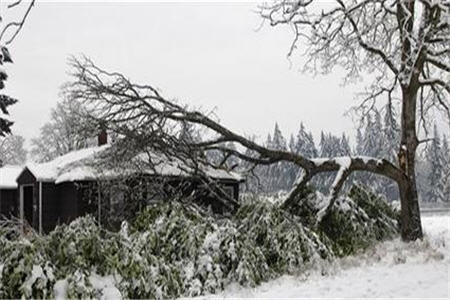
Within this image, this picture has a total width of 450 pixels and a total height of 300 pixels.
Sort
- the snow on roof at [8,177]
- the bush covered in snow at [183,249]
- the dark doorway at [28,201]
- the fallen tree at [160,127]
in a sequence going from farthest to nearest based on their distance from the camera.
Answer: the snow on roof at [8,177], the dark doorway at [28,201], the fallen tree at [160,127], the bush covered in snow at [183,249]

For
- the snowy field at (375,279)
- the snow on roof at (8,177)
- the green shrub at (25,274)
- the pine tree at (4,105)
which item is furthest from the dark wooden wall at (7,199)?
the green shrub at (25,274)

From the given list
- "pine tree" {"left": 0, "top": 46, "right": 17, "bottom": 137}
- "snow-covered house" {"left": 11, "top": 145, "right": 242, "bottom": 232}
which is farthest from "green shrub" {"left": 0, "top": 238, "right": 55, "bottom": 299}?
"pine tree" {"left": 0, "top": 46, "right": 17, "bottom": 137}

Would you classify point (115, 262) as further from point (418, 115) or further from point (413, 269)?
point (418, 115)

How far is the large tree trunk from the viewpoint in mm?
13945

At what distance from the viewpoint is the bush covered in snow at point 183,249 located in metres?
7.65

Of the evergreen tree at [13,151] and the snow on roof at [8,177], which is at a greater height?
the evergreen tree at [13,151]

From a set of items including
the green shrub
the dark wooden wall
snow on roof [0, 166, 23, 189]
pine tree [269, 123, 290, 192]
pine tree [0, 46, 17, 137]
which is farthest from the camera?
pine tree [269, 123, 290, 192]

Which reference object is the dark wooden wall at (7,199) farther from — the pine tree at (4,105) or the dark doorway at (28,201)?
the pine tree at (4,105)

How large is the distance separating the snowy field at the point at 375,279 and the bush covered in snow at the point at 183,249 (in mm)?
498

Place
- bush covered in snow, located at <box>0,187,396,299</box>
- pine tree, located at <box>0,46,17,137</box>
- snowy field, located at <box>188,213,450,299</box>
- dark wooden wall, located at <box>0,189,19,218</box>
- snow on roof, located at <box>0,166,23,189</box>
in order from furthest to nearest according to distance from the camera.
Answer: pine tree, located at <box>0,46,17,137</box>
dark wooden wall, located at <box>0,189,19,218</box>
snow on roof, located at <box>0,166,23,189</box>
snowy field, located at <box>188,213,450,299</box>
bush covered in snow, located at <box>0,187,396,299</box>

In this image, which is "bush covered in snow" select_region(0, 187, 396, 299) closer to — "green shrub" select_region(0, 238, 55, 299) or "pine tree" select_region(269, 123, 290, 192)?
"green shrub" select_region(0, 238, 55, 299)

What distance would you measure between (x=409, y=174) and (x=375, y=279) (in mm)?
5768

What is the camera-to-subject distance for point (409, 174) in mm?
14312

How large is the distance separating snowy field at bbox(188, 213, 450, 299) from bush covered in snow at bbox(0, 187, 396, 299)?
1.64 ft
